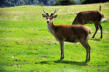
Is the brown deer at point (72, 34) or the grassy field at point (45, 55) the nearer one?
the grassy field at point (45, 55)

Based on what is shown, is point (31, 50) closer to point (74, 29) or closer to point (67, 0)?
point (74, 29)

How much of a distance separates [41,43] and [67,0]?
226 ft

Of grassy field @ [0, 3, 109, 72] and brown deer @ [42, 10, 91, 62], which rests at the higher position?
brown deer @ [42, 10, 91, 62]

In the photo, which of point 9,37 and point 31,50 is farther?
point 9,37

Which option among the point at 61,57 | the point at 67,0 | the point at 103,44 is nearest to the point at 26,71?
the point at 61,57

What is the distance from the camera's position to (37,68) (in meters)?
15.8

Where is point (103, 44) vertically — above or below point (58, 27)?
below

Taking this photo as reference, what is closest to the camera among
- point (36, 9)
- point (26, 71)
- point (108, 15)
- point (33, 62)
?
point (26, 71)

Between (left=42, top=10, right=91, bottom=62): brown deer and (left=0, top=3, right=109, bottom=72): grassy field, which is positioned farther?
(left=42, top=10, right=91, bottom=62): brown deer

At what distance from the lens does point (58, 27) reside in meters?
18.7

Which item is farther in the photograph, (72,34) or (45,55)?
(45,55)

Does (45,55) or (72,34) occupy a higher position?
(72,34)

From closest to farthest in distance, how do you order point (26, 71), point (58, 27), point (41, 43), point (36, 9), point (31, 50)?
point (26, 71)
point (58, 27)
point (31, 50)
point (41, 43)
point (36, 9)

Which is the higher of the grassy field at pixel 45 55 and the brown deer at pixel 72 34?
the brown deer at pixel 72 34
